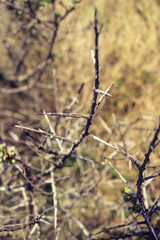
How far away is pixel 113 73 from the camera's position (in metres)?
2.95

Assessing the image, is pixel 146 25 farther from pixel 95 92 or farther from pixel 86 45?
pixel 95 92

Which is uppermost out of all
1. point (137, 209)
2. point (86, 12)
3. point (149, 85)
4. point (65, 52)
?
point (86, 12)

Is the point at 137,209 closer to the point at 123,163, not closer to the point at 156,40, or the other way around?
the point at 123,163

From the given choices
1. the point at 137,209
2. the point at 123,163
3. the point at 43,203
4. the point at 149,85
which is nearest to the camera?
the point at 137,209

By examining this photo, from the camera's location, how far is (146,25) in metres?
2.95

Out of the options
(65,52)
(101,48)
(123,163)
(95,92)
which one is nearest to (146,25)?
(101,48)

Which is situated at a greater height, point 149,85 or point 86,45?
point 86,45

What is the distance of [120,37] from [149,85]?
2.62 feet

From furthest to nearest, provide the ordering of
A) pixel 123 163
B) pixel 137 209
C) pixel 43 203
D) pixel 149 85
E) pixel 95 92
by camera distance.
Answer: pixel 149 85 < pixel 123 163 < pixel 43 203 < pixel 137 209 < pixel 95 92

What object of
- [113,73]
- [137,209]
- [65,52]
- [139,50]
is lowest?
[137,209]

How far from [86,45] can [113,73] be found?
0.57m

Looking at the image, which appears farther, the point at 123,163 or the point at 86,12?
the point at 86,12

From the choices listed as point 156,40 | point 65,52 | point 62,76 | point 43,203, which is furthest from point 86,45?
point 43,203

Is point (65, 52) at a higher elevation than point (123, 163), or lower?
higher
